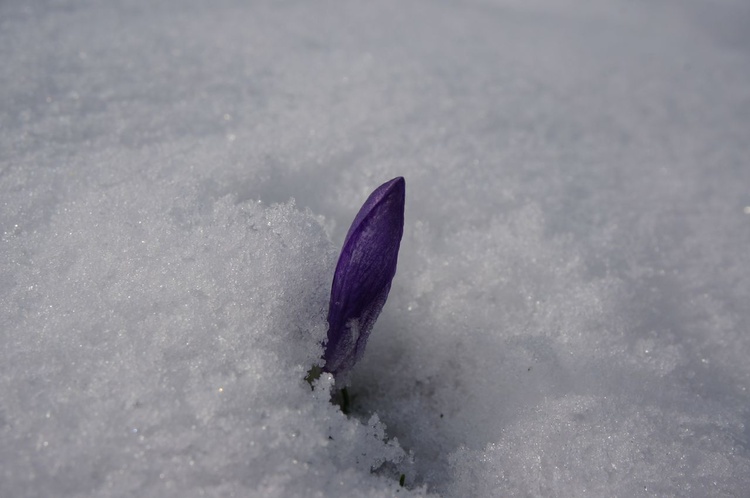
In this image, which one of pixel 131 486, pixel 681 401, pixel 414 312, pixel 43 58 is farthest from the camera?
pixel 43 58

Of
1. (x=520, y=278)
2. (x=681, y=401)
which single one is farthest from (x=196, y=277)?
(x=681, y=401)

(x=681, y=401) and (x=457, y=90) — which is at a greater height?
(x=457, y=90)

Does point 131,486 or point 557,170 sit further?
point 557,170

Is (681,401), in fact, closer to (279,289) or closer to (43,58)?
(279,289)

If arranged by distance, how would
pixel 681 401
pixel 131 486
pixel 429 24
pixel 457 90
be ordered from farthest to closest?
pixel 429 24 < pixel 457 90 < pixel 681 401 < pixel 131 486
